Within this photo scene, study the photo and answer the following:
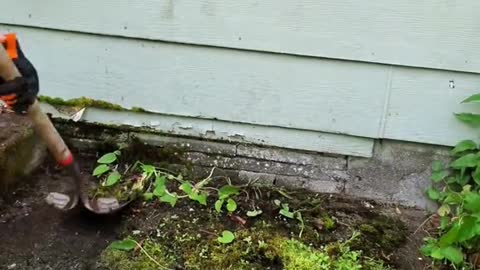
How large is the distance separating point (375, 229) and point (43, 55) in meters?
1.43

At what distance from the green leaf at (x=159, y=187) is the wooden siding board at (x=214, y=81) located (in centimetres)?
29

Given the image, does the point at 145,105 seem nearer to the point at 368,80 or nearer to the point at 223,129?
the point at 223,129

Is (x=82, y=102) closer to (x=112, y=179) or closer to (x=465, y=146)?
(x=112, y=179)

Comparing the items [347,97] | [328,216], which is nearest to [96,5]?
[347,97]

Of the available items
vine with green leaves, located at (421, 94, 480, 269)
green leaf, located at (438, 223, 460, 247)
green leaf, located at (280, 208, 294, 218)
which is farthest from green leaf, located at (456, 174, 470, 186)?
green leaf, located at (280, 208, 294, 218)

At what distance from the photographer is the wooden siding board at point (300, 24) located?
2.45 m

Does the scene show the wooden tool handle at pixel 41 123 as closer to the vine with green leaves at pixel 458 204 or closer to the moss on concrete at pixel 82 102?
the moss on concrete at pixel 82 102

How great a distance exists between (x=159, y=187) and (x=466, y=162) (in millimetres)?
1118

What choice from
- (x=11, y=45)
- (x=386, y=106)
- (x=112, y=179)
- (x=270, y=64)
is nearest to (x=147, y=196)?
(x=112, y=179)

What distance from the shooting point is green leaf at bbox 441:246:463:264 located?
7.34ft

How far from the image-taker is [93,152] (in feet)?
9.17

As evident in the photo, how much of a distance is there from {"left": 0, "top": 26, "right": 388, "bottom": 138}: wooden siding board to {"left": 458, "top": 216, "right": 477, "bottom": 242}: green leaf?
0.59 metres

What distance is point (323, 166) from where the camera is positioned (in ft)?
8.91

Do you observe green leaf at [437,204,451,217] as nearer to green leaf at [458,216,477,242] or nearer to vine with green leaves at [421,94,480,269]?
vine with green leaves at [421,94,480,269]
